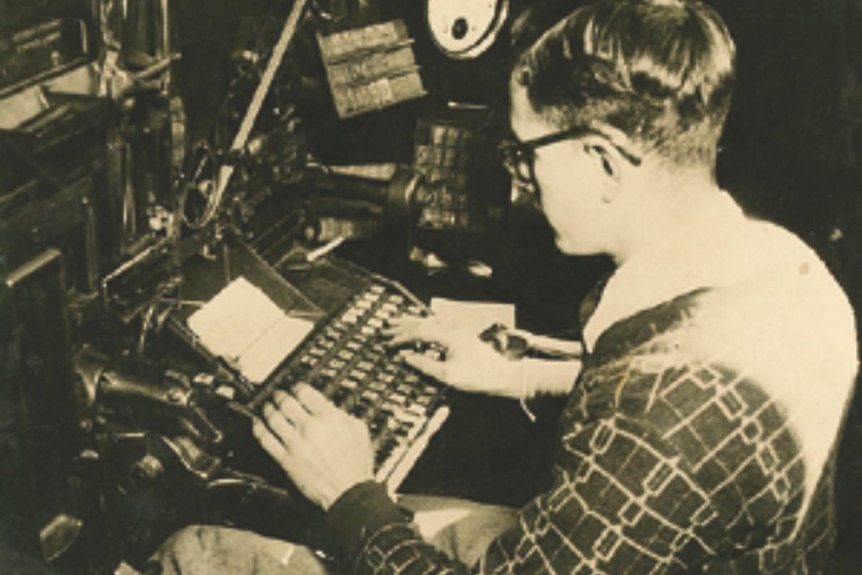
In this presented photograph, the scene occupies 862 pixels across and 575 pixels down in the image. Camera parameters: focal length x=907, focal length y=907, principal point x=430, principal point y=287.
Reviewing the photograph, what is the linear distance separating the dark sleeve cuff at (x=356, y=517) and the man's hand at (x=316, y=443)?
3cm

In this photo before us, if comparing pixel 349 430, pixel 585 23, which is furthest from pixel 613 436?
pixel 585 23

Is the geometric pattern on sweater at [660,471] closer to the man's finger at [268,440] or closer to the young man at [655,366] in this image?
the young man at [655,366]

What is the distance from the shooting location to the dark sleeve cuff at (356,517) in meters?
1.65

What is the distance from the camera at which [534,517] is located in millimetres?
1486

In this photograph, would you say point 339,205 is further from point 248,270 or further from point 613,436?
point 613,436

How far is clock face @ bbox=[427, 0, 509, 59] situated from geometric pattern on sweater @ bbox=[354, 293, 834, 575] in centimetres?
185

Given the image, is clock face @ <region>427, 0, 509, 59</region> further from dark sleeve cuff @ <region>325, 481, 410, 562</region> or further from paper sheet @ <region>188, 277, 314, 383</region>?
dark sleeve cuff @ <region>325, 481, 410, 562</region>

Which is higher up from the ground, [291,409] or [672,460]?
[672,460]

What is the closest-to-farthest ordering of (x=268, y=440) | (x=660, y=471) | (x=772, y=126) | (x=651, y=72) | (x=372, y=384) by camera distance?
(x=660, y=471) → (x=651, y=72) → (x=268, y=440) → (x=372, y=384) → (x=772, y=126)

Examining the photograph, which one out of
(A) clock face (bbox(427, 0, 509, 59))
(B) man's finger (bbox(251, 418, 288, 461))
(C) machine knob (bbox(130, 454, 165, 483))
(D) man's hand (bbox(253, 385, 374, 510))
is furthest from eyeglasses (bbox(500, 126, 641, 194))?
(A) clock face (bbox(427, 0, 509, 59))

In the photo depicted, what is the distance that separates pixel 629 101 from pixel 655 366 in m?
0.47

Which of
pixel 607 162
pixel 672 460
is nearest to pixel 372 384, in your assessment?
pixel 607 162

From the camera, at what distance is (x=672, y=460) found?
1369 mm

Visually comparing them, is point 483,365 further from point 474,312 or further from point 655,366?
point 655,366
